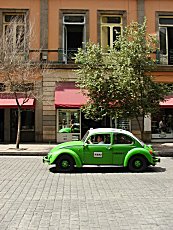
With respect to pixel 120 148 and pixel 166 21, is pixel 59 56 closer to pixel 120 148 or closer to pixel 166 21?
pixel 166 21

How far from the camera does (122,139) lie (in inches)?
466

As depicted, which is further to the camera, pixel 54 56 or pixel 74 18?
pixel 74 18

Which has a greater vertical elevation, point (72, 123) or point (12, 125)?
point (72, 123)

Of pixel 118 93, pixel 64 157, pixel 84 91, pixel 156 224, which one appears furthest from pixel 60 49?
pixel 156 224

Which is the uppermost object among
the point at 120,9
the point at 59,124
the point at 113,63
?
the point at 120,9

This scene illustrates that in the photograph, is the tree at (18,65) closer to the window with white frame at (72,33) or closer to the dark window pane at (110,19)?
the window with white frame at (72,33)

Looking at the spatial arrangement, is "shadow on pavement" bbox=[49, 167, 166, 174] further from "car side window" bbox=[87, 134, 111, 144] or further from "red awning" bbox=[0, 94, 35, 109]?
"red awning" bbox=[0, 94, 35, 109]

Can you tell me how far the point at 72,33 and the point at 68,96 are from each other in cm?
524

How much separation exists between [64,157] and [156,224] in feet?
20.0

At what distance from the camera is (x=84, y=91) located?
19.4m

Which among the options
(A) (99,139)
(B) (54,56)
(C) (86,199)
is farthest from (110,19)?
(C) (86,199)

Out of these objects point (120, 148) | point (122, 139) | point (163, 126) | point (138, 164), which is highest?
point (163, 126)

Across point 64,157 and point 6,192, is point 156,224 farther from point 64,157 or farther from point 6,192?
point 64,157

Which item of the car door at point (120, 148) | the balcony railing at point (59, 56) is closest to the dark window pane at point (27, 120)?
the balcony railing at point (59, 56)
